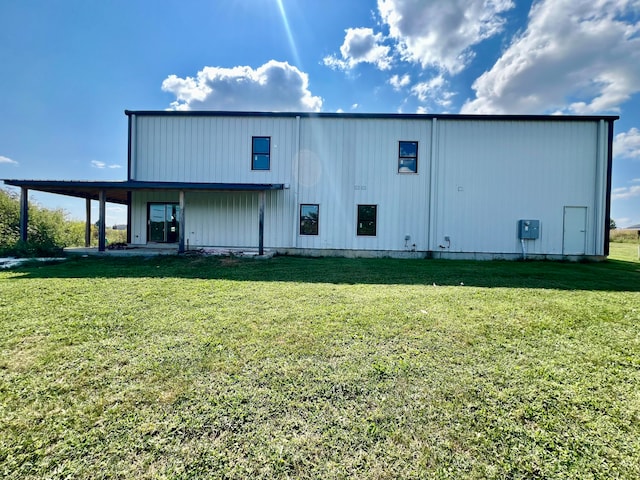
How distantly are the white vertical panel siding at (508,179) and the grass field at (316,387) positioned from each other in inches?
283

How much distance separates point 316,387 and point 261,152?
36.1 ft

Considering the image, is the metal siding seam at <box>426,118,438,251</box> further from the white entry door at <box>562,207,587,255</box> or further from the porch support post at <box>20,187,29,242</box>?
the porch support post at <box>20,187,29,242</box>


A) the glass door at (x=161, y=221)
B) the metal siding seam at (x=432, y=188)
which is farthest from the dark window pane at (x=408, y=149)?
the glass door at (x=161, y=221)

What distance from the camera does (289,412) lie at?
215 cm

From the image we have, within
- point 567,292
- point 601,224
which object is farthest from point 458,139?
point 567,292

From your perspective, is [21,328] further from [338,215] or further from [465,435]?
[338,215]

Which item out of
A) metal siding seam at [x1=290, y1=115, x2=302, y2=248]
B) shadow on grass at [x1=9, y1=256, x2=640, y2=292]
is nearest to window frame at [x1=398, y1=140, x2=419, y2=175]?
metal siding seam at [x1=290, y1=115, x2=302, y2=248]

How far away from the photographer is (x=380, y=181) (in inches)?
457

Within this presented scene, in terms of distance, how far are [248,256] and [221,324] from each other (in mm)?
6412

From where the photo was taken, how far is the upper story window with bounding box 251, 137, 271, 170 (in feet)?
38.8

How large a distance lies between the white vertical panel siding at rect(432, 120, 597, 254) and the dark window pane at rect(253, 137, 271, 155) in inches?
288

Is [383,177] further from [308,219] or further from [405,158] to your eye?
[308,219]

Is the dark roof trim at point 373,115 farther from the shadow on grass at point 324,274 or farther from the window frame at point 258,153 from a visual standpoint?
the shadow on grass at point 324,274

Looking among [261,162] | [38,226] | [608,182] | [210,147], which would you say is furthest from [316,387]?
[38,226]
